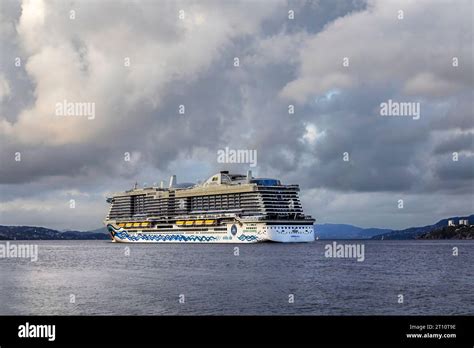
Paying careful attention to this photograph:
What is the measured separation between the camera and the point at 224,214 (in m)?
115

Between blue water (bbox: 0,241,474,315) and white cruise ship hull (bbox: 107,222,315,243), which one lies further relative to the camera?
white cruise ship hull (bbox: 107,222,315,243)

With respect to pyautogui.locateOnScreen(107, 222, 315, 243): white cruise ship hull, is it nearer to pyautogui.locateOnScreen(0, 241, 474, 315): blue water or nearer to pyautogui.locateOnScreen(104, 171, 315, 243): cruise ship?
pyautogui.locateOnScreen(104, 171, 315, 243): cruise ship

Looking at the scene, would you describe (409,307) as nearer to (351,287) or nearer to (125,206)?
(351,287)

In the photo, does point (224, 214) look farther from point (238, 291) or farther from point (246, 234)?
point (238, 291)

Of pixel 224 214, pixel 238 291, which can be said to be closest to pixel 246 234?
pixel 224 214

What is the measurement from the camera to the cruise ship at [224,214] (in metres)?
109

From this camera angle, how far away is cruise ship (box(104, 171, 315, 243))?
109481 millimetres

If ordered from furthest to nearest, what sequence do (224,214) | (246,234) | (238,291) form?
(224,214) < (246,234) < (238,291)

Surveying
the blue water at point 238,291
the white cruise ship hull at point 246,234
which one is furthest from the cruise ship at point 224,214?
the blue water at point 238,291

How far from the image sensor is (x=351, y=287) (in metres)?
40.1

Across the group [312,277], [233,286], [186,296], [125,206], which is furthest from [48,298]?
[125,206]

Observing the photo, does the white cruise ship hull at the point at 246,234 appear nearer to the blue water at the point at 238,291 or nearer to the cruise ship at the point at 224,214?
the cruise ship at the point at 224,214

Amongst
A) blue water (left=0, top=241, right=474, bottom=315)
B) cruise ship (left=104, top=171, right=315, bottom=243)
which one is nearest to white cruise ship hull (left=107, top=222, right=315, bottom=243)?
cruise ship (left=104, top=171, right=315, bottom=243)
